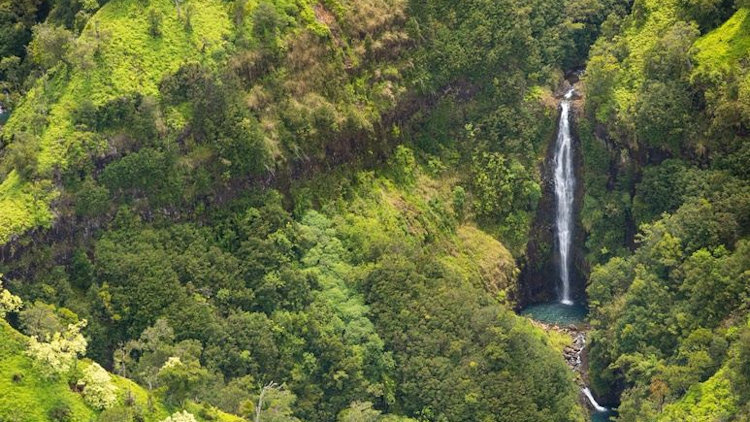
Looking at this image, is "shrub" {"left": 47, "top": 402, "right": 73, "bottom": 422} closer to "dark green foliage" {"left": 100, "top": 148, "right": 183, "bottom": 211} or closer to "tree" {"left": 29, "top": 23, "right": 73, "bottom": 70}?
"dark green foliage" {"left": 100, "top": 148, "right": 183, "bottom": 211}

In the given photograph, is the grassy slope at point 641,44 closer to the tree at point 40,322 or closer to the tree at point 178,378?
the tree at point 178,378

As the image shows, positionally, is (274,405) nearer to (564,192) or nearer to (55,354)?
(55,354)

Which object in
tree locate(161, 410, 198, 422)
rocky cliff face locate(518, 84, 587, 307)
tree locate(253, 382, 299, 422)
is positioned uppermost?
tree locate(161, 410, 198, 422)

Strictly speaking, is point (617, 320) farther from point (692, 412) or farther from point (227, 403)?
point (227, 403)

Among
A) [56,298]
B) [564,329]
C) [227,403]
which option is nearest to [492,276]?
[564,329]

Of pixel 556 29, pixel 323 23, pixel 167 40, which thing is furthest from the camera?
pixel 556 29

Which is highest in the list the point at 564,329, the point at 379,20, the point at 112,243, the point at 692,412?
the point at 379,20

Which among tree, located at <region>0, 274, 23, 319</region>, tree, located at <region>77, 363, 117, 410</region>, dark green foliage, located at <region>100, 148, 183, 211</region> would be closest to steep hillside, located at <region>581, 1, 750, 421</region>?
dark green foliage, located at <region>100, 148, 183, 211</region>
